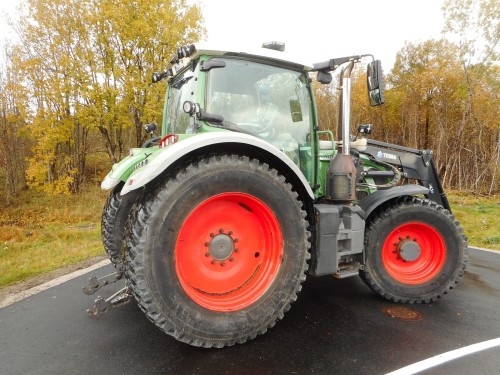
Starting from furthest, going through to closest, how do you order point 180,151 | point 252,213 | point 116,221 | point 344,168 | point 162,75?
point 162,75 < point 116,221 < point 344,168 < point 252,213 < point 180,151

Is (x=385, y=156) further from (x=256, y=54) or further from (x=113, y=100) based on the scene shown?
(x=113, y=100)

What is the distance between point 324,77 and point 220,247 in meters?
1.77

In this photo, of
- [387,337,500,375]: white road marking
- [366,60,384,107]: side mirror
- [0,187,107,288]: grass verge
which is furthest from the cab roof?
[0,187,107,288]: grass verge

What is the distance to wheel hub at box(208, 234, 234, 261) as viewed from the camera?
2.43 metres

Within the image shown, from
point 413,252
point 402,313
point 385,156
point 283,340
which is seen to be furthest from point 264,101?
point 402,313

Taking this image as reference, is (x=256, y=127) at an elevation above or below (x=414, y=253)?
above

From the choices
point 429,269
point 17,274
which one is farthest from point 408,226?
point 17,274

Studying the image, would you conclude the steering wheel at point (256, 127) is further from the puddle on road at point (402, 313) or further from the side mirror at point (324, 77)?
the puddle on road at point (402, 313)

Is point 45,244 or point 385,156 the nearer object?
point 385,156

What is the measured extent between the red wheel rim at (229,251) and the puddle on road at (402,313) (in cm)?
122

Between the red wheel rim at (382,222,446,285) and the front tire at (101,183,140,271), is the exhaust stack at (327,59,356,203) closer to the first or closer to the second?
the red wheel rim at (382,222,446,285)

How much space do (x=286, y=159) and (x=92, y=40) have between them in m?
14.8

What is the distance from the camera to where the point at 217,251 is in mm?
2438

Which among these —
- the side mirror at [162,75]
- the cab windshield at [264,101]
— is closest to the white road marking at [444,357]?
the cab windshield at [264,101]
